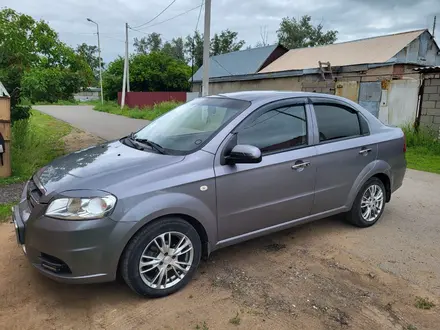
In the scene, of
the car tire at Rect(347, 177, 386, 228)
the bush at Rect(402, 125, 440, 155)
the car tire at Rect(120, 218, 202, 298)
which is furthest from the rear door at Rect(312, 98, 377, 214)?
the bush at Rect(402, 125, 440, 155)

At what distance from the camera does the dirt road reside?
2717 millimetres

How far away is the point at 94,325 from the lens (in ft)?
8.69

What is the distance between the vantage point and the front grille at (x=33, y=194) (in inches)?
114

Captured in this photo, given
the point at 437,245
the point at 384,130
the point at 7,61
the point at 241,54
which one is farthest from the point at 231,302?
the point at 241,54

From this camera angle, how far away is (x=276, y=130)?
3.64 m

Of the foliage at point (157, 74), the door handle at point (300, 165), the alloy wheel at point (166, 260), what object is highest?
the foliage at point (157, 74)

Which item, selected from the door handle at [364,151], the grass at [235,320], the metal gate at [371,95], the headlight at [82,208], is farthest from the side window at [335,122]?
the metal gate at [371,95]

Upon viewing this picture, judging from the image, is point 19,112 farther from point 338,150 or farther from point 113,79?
point 113,79

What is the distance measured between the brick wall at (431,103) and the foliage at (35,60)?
370 inches

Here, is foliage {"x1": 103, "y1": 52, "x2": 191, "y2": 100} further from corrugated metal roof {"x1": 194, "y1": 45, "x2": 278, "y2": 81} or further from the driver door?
the driver door

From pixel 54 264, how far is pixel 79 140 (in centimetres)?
1026

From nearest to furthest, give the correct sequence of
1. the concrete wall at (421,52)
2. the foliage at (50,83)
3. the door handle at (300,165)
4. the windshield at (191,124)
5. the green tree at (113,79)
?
the windshield at (191,124) < the door handle at (300,165) < the foliage at (50,83) < the concrete wall at (421,52) < the green tree at (113,79)

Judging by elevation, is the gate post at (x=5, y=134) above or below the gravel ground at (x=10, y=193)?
above

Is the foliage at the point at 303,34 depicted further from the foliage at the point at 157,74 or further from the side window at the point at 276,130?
the side window at the point at 276,130
